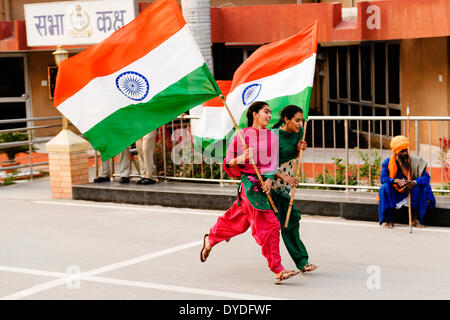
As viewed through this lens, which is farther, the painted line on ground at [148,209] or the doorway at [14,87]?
the doorway at [14,87]

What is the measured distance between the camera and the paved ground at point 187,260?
7055 millimetres

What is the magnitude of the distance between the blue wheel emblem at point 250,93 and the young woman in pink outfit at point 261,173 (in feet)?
4.59

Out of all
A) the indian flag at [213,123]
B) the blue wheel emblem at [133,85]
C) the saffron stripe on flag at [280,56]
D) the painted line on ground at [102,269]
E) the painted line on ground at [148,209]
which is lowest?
the painted line on ground at [102,269]

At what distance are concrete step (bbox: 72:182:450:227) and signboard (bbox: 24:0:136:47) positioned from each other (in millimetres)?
6312

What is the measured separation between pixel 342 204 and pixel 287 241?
2998 mm

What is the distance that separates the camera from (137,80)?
8.28 m

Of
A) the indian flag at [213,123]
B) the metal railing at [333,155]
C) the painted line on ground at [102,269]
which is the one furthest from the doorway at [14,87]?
the painted line on ground at [102,269]

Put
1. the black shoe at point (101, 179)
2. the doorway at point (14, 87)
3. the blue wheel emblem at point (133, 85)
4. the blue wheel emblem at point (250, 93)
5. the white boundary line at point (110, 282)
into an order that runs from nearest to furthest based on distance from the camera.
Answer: the white boundary line at point (110, 282) < the blue wheel emblem at point (133, 85) < the blue wheel emblem at point (250, 93) < the black shoe at point (101, 179) < the doorway at point (14, 87)

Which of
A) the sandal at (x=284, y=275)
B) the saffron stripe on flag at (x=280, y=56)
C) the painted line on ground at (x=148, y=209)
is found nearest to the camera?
Result: the sandal at (x=284, y=275)

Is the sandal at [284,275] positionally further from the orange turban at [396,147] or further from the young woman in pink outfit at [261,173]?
the orange turban at [396,147]

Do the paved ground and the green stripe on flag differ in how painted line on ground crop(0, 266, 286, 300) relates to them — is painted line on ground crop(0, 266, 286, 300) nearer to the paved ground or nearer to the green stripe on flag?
the paved ground

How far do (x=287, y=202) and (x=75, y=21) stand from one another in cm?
1344

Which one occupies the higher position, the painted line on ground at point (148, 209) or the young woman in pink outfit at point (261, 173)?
the young woman in pink outfit at point (261, 173)
